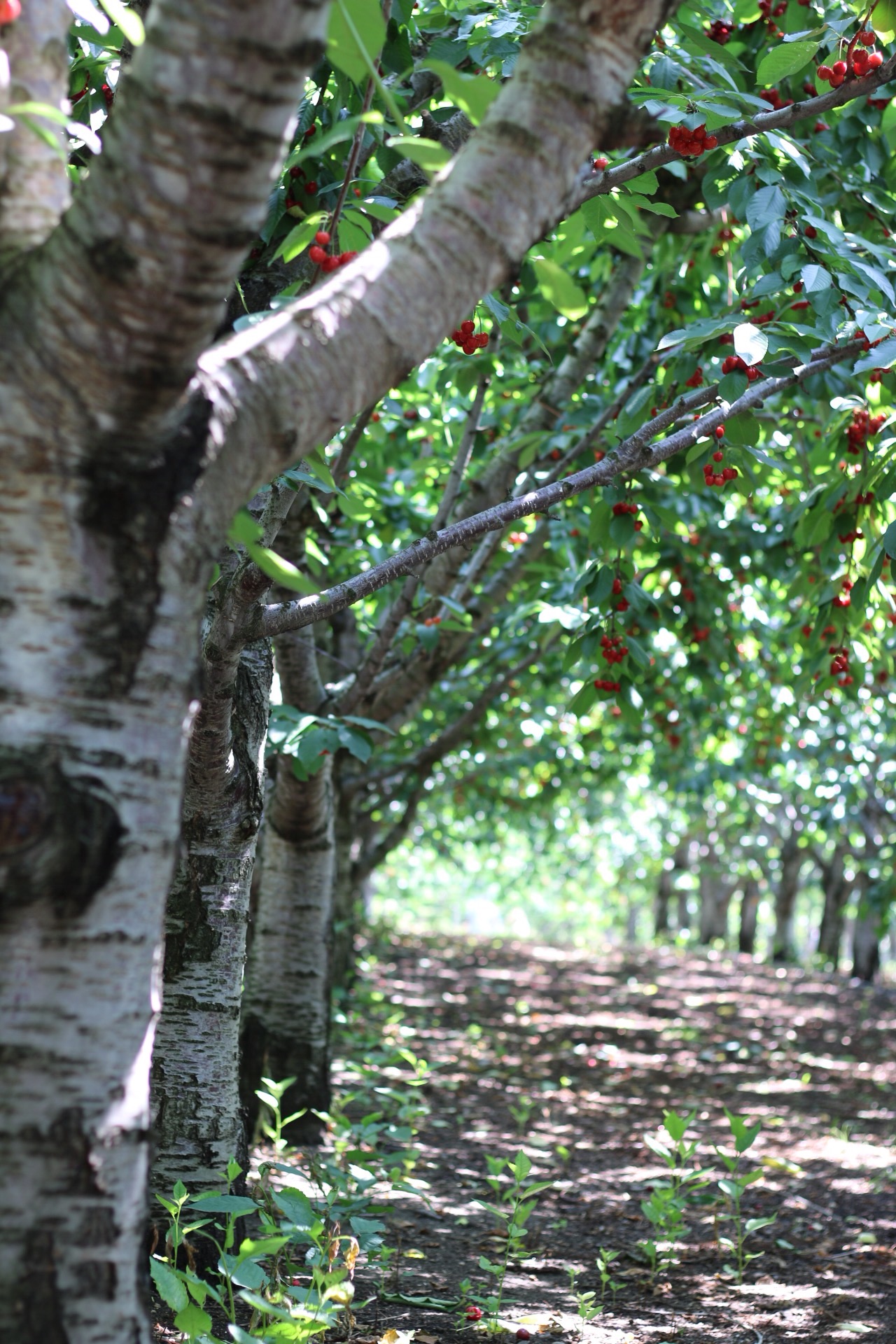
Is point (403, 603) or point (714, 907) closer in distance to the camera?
point (403, 603)

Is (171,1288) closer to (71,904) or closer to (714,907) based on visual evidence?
(71,904)

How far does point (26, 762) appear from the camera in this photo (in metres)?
1.37

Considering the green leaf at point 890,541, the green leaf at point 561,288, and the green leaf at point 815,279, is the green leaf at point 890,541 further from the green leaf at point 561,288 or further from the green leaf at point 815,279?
the green leaf at point 561,288

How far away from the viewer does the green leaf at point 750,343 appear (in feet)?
8.38

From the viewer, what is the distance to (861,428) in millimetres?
3709

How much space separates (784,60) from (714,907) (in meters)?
21.8

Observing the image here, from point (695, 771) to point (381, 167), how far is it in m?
9.22

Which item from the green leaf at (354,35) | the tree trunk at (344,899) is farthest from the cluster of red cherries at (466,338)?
the tree trunk at (344,899)

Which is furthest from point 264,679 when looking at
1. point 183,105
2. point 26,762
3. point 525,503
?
point 183,105

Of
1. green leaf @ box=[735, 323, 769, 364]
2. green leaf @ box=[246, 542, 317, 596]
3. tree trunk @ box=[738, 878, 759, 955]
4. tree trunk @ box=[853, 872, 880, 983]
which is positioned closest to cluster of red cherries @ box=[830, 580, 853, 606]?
green leaf @ box=[735, 323, 769, 364]

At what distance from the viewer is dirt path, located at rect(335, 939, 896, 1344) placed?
10.8 feet

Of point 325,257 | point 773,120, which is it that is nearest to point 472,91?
point 325,257

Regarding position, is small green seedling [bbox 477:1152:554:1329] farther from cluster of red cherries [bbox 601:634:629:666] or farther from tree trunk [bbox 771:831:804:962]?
tree trunk [bbox 771:831:804:962]

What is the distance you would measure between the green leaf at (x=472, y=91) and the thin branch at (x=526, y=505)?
3.62 ft
